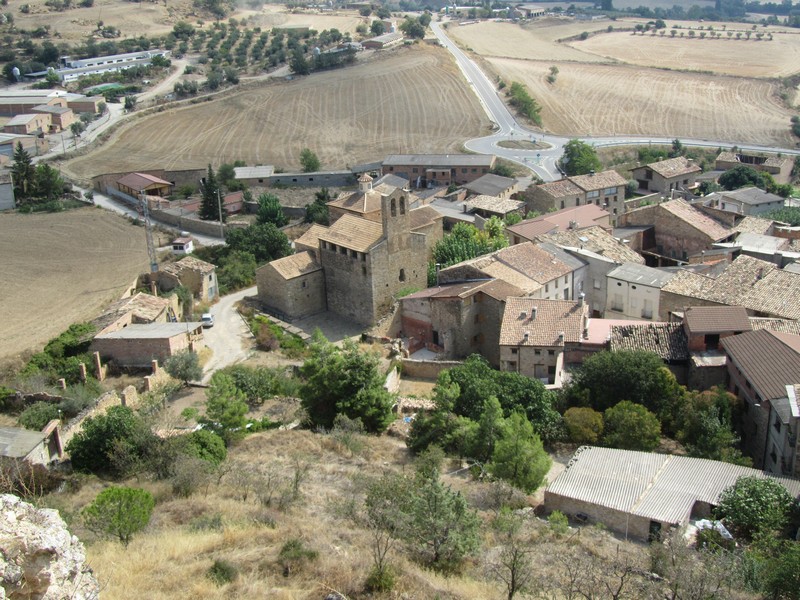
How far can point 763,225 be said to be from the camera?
48.3 metres

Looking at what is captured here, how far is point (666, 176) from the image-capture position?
66.2 meters

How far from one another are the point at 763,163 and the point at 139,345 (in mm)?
61572

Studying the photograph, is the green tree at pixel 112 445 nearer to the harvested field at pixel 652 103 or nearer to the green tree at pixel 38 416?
the green tree at pixel 38 416

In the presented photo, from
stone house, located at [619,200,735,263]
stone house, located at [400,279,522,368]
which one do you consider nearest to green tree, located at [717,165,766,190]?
stone house, located at [619,200,735,263]

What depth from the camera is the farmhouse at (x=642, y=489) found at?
20.5 m

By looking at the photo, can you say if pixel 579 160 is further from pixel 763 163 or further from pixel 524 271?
pixel 524 271

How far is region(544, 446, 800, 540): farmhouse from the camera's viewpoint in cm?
2047

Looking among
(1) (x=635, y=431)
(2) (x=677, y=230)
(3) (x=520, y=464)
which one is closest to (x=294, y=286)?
(1) (x=635, y=431)

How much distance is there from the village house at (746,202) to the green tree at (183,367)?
3704 centimetres

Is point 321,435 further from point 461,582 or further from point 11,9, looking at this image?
point 11,9

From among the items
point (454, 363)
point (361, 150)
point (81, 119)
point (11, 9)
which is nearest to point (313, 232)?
point (454, 363)

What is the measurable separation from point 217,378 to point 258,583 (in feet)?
51.7

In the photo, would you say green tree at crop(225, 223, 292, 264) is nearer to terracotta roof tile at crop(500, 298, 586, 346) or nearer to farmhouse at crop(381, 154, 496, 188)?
terracotta roof tile at crop(500, 298, 586, 346)

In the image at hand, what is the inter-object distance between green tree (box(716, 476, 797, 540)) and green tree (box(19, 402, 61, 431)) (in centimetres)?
2127
